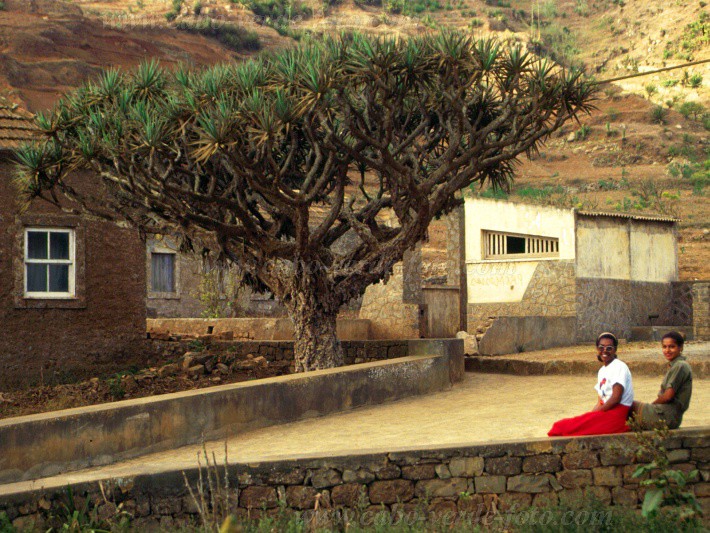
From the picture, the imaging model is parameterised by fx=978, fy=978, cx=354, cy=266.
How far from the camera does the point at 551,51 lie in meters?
77.2

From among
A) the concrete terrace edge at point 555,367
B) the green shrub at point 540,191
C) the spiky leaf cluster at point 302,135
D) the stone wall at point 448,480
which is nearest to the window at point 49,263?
the spiky leaf cluster at point 302,135

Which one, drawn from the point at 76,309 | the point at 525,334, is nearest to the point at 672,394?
the point at 76,309

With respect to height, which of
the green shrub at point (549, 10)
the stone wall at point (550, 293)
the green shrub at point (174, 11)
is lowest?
the stone wall at point (550, 293)

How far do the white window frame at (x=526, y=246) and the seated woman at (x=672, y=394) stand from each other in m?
16.6

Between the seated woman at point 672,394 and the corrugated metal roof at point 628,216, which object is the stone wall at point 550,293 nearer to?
the corrugated metal roof at point 628,216

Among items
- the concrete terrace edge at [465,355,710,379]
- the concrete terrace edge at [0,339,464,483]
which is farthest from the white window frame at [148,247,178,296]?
the concrete terrace edge at [0,339,464,483]

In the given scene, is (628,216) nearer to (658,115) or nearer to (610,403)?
(610,403)

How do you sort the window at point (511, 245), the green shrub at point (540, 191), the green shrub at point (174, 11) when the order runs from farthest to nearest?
1. the green shrub at point (174, 11)
2. the green shrub at point (540, 191)
3. the window at point (511, 245)

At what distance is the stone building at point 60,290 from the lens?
55.3ft

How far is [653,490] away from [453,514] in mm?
1753

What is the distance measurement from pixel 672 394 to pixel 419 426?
329 centimetres

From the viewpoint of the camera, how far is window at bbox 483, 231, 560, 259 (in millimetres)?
26141

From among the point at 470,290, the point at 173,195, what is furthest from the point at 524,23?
the point at 173,195

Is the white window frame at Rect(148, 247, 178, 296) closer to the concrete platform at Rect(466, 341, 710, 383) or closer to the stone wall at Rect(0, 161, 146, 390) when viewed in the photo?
the stone wall at Rect(0, 161, 146, 390)
